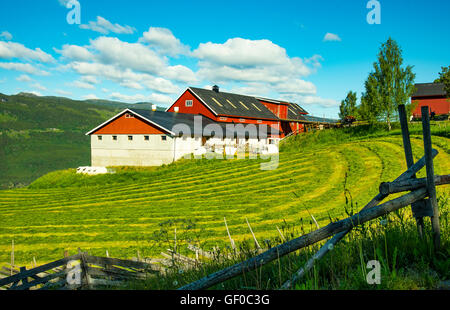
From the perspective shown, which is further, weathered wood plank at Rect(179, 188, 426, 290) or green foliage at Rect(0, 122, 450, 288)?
green foliage at Rect(0, 122, 450, 288)

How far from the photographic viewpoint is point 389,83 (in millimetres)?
32906

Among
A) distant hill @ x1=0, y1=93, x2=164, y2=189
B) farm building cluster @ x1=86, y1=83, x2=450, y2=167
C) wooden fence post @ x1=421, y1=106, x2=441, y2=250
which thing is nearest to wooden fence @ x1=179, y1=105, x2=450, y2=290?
wooden fence post @ x1=421, y1=106, x2=441, y2=250

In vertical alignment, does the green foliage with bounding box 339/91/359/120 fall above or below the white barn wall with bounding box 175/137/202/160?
above

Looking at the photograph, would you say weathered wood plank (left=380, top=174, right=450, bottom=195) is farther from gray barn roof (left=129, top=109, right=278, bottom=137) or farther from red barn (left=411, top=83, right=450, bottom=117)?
red barn (left=411, top=83, right=450, bottom=117)

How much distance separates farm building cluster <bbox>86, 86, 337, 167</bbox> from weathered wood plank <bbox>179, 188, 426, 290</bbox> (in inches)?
1200

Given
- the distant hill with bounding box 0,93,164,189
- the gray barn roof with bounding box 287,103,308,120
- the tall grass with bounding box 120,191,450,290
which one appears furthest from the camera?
the distant hill with bounding box 0,93,164,189

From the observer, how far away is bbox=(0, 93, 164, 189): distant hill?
90.8 meters

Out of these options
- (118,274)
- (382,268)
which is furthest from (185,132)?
(382,268)

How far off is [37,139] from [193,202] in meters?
125

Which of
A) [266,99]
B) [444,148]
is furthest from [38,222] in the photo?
[266,99]

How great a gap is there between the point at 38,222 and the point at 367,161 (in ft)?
70.9

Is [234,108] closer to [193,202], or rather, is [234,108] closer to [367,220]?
[193,202]

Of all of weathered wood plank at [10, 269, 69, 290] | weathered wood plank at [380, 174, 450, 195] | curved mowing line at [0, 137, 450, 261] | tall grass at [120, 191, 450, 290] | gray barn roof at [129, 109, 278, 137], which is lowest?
curved mowing line at [0, 137, 450, 261]

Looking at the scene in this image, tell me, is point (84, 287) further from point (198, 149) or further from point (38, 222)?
point (198, 149)
